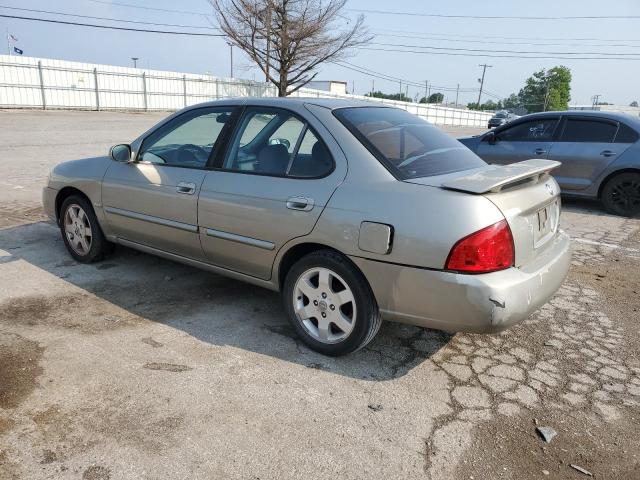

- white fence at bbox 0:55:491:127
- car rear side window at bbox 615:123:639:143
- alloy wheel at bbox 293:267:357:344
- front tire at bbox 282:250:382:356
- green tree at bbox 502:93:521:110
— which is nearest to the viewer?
front tire at bbox 282:250:382:356

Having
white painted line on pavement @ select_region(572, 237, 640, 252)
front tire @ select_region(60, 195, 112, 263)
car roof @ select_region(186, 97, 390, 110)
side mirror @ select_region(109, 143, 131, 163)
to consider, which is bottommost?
white painted line on pavement @ select_region(572, 237, 640, 252)

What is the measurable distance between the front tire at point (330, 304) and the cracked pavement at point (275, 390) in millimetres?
148

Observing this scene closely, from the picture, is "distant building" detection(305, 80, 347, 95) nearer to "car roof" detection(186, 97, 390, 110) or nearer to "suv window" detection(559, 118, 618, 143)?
"suv window" detection(559, 118, 618, 143)

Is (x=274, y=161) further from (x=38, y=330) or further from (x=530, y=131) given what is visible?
(x=530, y=131)

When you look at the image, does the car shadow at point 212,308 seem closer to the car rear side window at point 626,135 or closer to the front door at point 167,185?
the front door at point 167,185

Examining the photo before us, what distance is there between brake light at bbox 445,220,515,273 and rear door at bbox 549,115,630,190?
5.96 meters

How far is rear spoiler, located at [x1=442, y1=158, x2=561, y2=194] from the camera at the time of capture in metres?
2.84

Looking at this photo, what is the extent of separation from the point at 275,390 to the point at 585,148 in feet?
22.7

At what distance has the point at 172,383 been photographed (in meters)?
2.98

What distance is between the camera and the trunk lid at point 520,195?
2.86 m

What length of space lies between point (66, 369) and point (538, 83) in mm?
102832

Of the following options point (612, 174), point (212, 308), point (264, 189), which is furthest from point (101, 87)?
point (264, 189)

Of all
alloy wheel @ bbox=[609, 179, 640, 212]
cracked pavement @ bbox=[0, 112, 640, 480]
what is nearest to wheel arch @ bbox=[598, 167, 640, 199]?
alloy wheel @ bbox=[609, 179, 640, 212]

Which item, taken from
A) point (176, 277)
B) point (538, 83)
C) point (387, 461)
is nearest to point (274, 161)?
point (176, 277)
